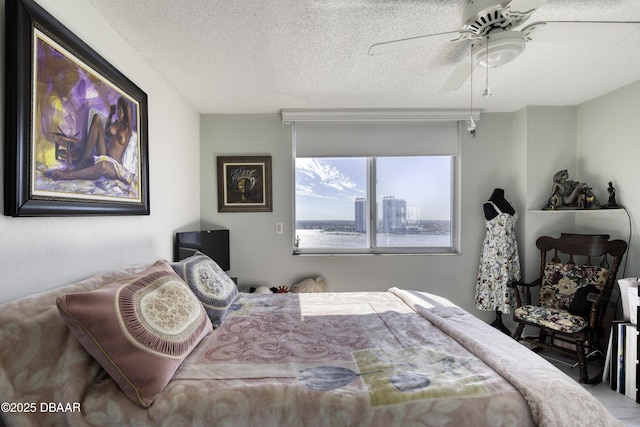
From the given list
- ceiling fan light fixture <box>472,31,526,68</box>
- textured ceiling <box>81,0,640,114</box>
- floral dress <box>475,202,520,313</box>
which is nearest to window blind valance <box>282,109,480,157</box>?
textured ceiling <box>81,0,640,114</box>

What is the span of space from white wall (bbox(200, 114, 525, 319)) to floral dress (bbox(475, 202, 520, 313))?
172 mm

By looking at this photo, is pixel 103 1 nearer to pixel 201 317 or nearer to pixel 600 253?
pixel 201 317

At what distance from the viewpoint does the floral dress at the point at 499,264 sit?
2.96 meters

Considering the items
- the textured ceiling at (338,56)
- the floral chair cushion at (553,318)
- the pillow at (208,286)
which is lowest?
the floral chair cushion at (553,318)

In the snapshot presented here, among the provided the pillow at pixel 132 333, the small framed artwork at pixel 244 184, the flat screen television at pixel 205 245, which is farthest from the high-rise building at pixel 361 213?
the pillow at pixel 132 333

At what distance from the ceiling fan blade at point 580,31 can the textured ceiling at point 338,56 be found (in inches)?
7.5

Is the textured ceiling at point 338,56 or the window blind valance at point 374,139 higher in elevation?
the textured ceiling at point 338,56

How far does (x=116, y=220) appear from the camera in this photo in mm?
1747

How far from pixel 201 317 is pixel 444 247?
2.76 meters

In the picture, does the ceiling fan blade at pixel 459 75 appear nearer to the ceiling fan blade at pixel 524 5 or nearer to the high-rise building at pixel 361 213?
the ceiling fan blade at pixel 524 5

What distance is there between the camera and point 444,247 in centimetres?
334

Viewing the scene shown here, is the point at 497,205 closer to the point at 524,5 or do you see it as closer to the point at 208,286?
the point at 524,5

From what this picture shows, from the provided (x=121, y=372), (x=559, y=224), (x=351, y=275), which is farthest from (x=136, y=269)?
(x=559, y=224)

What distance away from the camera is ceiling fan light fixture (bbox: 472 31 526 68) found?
1.42 meters
